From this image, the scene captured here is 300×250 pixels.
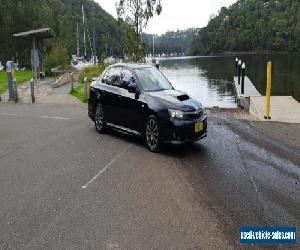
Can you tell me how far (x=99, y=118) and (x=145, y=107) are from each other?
2221 mm

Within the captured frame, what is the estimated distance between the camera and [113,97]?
10641mm

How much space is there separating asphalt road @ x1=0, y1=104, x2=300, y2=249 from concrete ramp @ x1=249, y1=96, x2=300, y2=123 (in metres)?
2.51

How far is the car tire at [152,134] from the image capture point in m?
9.26

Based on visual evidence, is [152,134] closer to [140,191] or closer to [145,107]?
[145,107]

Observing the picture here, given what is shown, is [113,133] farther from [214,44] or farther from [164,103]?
[214,44]

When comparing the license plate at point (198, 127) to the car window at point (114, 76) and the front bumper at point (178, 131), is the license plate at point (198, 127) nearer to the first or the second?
the front bumper at point (178, 131)

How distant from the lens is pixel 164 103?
9.23m

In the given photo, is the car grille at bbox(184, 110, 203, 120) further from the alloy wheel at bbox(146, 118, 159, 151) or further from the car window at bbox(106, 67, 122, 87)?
the car window at bbox(106, 67, 122, 87)

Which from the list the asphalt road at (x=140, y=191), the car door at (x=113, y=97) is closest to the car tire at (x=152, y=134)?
the asphalt road at (x=140, y=191)

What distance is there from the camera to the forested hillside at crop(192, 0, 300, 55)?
144725 mm

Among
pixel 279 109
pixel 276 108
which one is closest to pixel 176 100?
pixel 279 109

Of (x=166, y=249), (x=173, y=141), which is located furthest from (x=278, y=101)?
(x=166, y=249)

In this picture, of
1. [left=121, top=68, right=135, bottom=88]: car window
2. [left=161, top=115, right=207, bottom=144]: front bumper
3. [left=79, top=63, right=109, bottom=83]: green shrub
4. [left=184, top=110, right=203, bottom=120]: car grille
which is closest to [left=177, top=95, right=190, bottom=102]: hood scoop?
[left=184, top=110, right=203, bottom=120]: car grille

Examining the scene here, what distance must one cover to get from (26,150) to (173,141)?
3.32 meters
